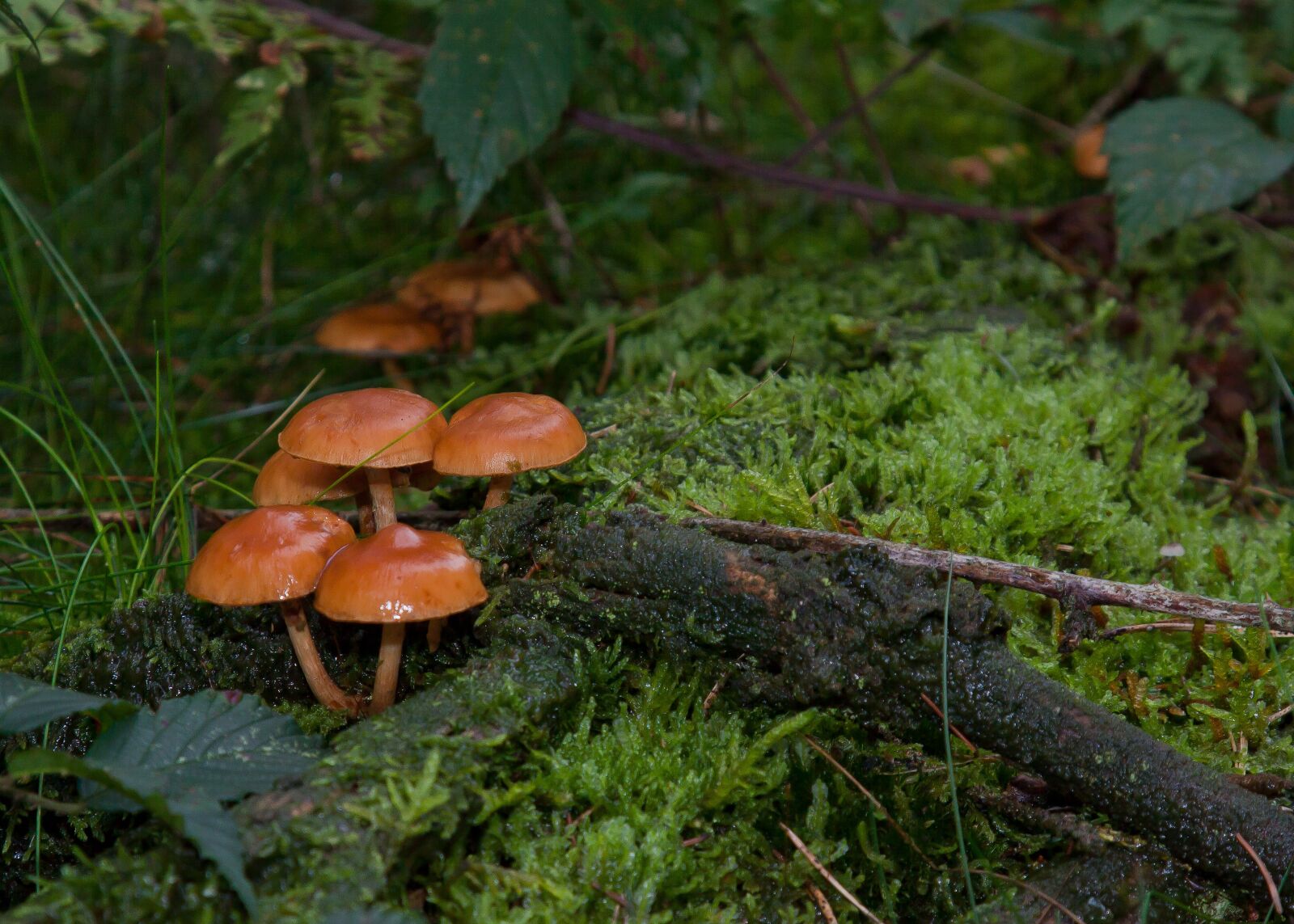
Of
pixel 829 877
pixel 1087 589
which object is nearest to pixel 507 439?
pixel 829 877

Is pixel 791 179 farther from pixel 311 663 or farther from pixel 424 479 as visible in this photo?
pixel 311 663

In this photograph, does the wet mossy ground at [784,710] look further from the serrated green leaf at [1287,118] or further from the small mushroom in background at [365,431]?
the serrated green leaf at [1287,118]

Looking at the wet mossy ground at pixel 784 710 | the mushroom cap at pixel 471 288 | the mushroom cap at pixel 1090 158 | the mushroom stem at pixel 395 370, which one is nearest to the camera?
the wet mossy ground at pixel 784 710

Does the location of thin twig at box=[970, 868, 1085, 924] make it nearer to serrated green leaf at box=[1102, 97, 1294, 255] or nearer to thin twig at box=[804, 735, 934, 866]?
thin twig at box=[804, 735, 934, 866]

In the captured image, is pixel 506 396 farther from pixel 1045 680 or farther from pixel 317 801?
pixel 1045 680

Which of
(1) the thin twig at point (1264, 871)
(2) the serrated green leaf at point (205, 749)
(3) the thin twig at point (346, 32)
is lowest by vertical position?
(1) the thin twig at point (1264, 871)

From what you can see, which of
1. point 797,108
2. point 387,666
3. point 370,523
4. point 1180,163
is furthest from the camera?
point 797,108

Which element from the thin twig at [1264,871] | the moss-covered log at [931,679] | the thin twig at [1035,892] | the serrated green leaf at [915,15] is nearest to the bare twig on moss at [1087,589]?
the moss-covered log at [931,679]
